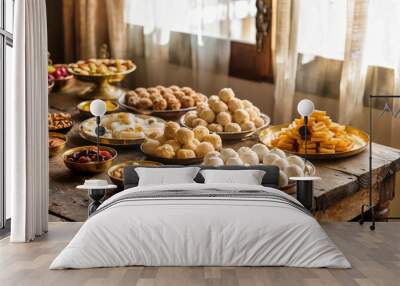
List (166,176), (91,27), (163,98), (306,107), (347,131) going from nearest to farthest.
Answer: (166,176)
(306,107)
(347,131)
(163,98)
(91,27)

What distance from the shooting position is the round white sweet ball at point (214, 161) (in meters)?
5.82

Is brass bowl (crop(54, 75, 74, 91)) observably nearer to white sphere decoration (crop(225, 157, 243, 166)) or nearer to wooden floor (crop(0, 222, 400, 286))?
white sphere decoration (crop(225, 157, 243, 166))

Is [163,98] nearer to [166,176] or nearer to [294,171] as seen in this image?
[166,176]

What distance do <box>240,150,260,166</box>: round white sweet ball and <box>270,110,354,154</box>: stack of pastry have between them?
0.27 metres

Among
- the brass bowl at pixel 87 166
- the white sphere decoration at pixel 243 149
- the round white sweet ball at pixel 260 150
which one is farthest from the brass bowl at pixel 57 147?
the round white sweet ball at pixel 260 150

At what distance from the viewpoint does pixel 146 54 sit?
7168 mm

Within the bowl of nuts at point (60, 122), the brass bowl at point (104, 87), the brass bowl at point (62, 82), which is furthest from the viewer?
the brass bowl at point (62, 82)

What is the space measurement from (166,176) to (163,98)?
1.15 m

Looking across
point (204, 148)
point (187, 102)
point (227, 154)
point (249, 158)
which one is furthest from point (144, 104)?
point (249, 158)

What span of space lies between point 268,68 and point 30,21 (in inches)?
92.7

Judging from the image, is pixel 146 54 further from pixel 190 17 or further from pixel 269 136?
pixel 269 136

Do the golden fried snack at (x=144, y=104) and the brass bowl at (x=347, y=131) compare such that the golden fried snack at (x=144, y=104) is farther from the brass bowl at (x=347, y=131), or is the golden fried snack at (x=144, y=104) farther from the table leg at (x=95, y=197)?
the table leg at (x=95, y=197)

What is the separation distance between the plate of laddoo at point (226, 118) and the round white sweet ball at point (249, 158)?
241 millimetres

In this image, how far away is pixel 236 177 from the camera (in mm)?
5605
